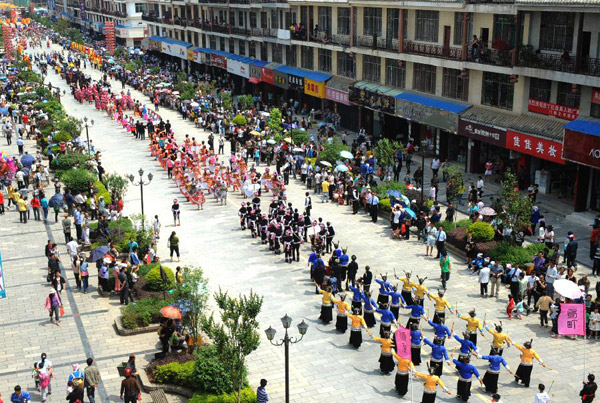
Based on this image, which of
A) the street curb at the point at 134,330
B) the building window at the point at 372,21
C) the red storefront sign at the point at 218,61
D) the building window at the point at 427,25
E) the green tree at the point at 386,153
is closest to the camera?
the street curb at the point at 134,330

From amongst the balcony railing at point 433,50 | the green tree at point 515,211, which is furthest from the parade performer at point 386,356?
the balcony railing at point 433,50

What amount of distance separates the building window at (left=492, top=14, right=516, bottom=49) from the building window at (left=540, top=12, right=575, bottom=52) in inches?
84.3

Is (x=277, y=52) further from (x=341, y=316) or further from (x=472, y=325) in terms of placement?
(x=472, y=325)

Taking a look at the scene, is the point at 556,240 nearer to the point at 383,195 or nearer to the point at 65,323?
the point at 383,195

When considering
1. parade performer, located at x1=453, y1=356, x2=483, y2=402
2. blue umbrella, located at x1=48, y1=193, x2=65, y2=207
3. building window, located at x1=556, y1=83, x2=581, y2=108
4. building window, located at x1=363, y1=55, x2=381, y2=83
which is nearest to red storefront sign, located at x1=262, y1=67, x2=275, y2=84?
building window, located at x1=363, y1=55, x2=381, y2=83

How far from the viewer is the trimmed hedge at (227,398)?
17938mm

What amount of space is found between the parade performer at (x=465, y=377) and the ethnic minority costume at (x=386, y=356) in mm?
1944

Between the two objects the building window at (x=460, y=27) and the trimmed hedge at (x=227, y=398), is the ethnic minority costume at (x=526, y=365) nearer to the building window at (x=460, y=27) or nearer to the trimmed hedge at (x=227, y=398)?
the trimmed hedge at (x=227, y=398)

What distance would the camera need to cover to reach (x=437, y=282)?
26.3m

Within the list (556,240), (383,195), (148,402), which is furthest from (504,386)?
(383,195)

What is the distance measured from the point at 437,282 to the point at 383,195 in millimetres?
9132

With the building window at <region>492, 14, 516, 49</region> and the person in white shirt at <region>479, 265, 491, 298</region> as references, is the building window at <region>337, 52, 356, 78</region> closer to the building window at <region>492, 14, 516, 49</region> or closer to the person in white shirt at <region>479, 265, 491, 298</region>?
the building window at <region>492, 14, 516, 49</region>

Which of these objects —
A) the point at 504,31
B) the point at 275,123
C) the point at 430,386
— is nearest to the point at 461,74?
the point at 504,31

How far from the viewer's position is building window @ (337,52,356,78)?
51.9 meters
